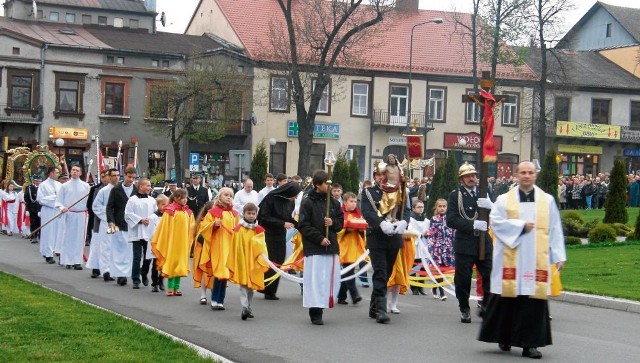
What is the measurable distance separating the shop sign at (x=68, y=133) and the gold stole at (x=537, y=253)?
48.2 meters

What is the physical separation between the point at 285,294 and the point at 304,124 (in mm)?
29284

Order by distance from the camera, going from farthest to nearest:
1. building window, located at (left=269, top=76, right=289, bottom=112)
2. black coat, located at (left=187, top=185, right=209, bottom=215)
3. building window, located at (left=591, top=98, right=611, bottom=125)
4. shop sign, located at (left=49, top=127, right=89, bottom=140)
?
building window, located at (left=591, top=98, right=611, bottom=125)
building window, located at (left=269, top=76, right=289, bottom=112)
shop sign, located at (left=49, top=127, right=89, bottom=140)
black coat, located at (left=187, top=185, right=209, bottom=215)

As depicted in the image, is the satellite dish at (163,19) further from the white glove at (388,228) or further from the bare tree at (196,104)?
the white glove at (388,228)

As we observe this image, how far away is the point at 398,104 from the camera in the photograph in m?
62.0

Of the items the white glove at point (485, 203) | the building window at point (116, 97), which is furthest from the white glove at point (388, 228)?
the building window at point (116, 97)

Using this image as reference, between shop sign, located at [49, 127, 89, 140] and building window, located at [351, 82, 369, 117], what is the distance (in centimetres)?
1412

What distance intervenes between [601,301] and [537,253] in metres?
6.04

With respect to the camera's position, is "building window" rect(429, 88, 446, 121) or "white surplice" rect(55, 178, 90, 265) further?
"building window" rect(429, 88, 446, 121)

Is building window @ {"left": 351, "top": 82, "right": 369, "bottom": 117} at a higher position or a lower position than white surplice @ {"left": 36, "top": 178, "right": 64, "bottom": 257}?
higher

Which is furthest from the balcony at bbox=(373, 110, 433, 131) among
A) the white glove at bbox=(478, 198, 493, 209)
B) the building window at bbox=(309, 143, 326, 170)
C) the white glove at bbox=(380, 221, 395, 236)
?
the white glove at bbox=(478, 198, 493, 209)

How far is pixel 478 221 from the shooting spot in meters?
13.1

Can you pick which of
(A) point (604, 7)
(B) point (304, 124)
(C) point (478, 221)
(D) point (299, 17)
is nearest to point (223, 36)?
(D) point (299, 17)

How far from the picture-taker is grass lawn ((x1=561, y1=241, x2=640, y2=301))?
17.8 meters

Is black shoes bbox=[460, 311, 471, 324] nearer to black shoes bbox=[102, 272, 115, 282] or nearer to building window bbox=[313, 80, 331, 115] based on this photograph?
black shoes bbox=[102, 272, 115, 282]
